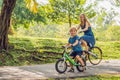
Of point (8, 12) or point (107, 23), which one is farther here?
point (107, 23)

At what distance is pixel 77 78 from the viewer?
8.89 m

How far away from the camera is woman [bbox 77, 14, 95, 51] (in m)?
10.6

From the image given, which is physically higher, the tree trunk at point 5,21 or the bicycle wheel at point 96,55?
the tree trunk at point 5,21

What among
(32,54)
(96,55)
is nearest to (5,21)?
(32,54)

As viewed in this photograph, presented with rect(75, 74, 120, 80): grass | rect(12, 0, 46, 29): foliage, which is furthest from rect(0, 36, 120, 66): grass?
rect(12, 0, 46, 29): foliage

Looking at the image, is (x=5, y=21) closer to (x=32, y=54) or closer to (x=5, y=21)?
(x=5, y=21)

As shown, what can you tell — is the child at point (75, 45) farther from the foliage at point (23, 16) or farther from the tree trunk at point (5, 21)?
the foliage at point (23, 16)

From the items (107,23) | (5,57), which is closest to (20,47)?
(5,57)

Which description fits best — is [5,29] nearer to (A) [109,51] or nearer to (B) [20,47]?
(B) [20,47]

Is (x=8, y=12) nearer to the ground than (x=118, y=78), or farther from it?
farther from it

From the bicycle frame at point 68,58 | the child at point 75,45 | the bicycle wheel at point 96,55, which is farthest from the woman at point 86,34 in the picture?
the bicycle frame at point 68,58

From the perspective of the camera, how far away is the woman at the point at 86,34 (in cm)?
1056

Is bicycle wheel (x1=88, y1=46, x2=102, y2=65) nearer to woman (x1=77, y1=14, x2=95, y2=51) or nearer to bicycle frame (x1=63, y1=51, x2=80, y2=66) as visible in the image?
woman (x1=77, y1=14, x2=95, y2=51)

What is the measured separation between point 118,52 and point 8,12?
831 centimetres
